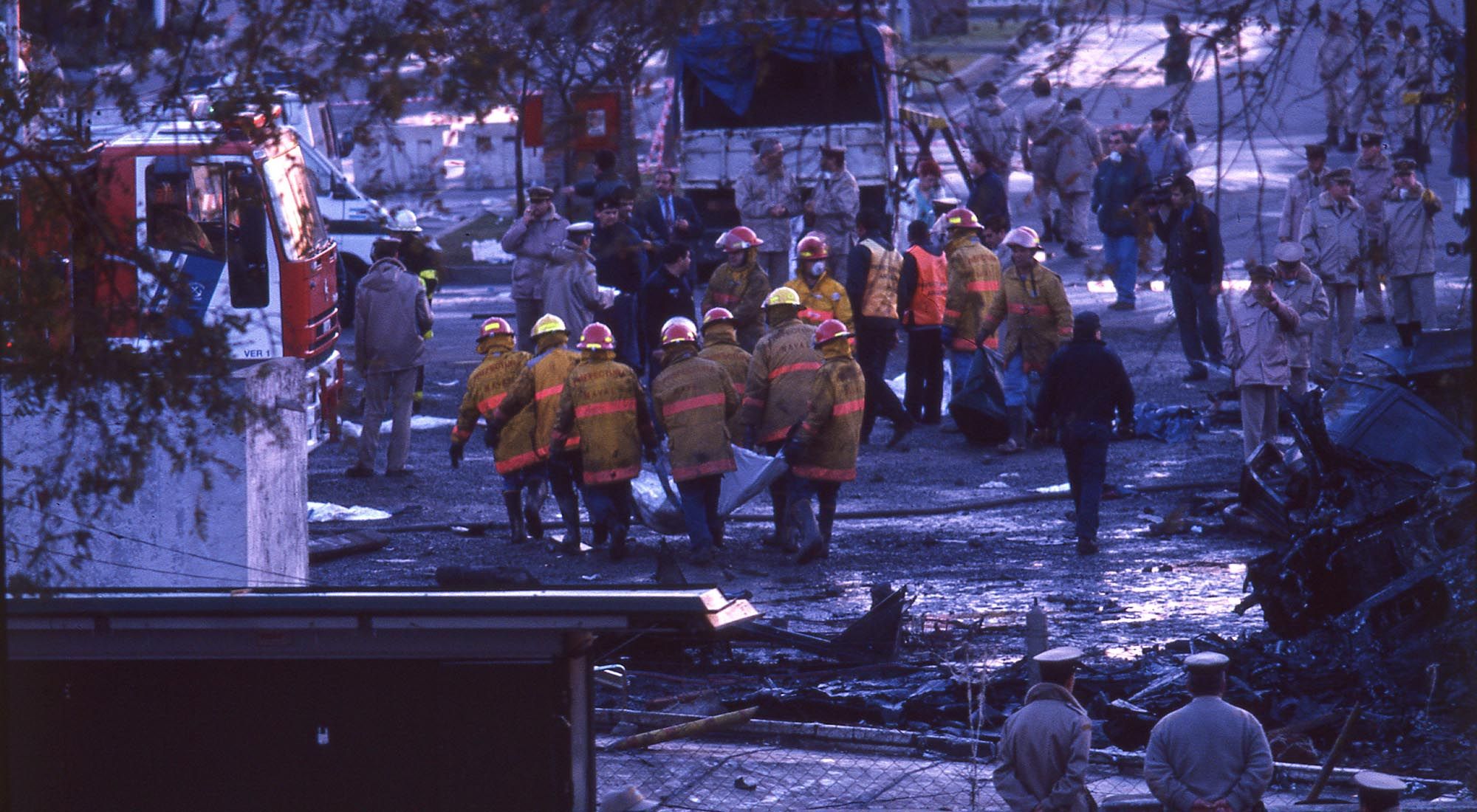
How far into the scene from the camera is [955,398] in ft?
49.4

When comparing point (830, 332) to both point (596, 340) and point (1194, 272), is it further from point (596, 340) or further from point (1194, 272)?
point (1194, 272)

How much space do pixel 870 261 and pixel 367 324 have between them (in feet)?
13.9

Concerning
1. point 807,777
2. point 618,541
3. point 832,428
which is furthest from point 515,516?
point 807,777

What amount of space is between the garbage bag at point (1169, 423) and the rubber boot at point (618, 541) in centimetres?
530

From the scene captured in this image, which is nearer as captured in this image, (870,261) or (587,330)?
(587,330)

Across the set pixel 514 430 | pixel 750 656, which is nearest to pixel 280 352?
pixel 514 430

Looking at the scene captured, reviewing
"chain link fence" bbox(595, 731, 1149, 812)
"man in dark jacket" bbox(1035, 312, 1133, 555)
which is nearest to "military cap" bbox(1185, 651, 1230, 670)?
"chain link fence" bbox(595, 731, 1149, 812)

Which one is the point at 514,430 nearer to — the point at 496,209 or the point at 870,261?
the point at 870,261

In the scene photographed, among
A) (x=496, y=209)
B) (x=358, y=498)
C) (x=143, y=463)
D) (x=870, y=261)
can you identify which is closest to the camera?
(x=143, y=463)

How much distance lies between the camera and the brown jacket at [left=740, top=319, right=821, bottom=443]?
12016 millimetres

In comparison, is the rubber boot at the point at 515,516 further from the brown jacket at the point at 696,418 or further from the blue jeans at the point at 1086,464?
the blue jeans at the point at 1086,464

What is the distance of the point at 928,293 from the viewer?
15.2 metres

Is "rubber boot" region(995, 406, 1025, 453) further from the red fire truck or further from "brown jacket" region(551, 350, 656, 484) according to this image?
the red fire truck

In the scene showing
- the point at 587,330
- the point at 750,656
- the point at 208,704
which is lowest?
the point at 750,656
